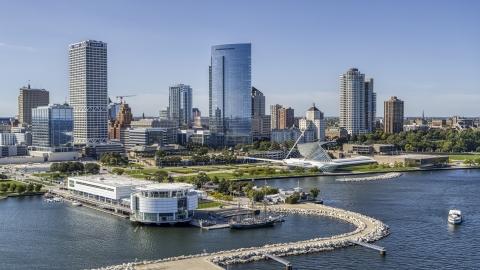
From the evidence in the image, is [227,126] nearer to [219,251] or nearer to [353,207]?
[353,207]

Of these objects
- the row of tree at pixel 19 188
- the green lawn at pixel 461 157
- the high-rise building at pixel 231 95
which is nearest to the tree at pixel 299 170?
the row of tree at pixel 19 188

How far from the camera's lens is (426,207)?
4166 cm

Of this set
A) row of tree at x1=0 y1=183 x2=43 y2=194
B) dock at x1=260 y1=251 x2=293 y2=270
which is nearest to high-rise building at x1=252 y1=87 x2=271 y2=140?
row of tree at x1=0 y1=183 x2=43 y2=194

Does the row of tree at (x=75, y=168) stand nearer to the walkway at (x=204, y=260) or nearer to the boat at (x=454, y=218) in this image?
the walkway at (x=204, y=260)

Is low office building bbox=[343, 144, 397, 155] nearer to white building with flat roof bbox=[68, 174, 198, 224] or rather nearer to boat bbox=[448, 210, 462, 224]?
boat bbox=[448, 210, 462, 224]

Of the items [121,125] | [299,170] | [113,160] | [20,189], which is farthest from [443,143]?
[20,189]

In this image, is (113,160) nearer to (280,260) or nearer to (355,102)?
(280,260)

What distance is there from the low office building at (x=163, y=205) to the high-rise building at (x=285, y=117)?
381 feet

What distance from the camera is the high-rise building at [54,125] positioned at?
94875 millimetres

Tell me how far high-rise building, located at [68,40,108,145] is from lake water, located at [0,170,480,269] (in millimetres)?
51083

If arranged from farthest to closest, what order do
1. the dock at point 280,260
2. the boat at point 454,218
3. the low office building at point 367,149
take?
the low office building at point 367,149
the boat at point 454,218
the dock at point 280,260

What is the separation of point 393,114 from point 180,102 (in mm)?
55496

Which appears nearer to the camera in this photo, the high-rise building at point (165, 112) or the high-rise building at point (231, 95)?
the high-rise building at point (231, 95)

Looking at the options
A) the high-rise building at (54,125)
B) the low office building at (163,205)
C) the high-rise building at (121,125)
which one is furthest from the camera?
the high-rise building at (121,125)
